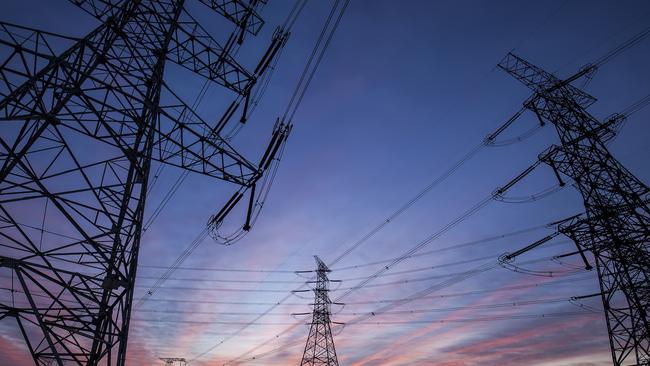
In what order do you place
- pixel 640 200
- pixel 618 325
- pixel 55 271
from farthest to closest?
pixel 640 200 → pixel 618 325 → pixel 55 271

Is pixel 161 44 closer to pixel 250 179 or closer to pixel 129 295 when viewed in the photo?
pixel 250 179

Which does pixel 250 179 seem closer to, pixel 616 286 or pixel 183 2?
pixel 183 2

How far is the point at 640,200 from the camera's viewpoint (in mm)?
16984

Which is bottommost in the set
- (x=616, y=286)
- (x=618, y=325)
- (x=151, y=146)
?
(x=618, y=325)

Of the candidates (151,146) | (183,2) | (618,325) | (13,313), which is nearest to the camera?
(13,313)

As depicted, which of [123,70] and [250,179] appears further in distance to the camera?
[250,179]

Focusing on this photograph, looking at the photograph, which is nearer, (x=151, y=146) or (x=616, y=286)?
(x=151, y=146)

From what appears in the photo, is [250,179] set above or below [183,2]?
below

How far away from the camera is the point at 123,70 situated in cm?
1041

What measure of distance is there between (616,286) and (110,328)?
63.9 ft

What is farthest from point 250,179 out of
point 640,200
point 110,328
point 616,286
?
point 640,200

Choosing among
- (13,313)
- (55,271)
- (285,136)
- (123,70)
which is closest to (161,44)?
(123,70)

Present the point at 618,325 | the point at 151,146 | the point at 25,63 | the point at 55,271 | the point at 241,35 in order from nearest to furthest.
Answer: the point at 55,271 < the point at 25,63 < the point at 151,146 < the point at 241,35 < the point at 618,325

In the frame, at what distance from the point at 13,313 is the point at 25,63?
5457mm
